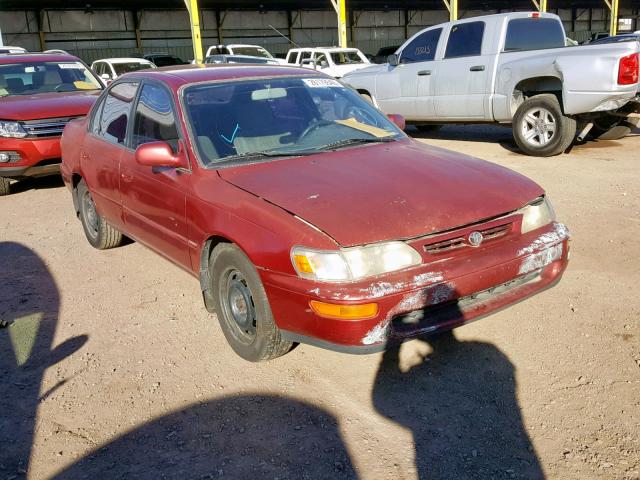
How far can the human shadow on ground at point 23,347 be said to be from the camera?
9.61 ft

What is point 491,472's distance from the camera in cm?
254

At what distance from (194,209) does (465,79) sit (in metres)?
7.03

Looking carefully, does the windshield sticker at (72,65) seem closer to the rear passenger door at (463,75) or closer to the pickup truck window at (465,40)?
the rear passenger door at (463,75)

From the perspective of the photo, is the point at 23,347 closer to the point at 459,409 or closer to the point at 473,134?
the point at 459,409

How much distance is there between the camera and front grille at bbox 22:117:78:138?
298 inches

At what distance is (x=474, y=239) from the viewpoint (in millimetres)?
3133

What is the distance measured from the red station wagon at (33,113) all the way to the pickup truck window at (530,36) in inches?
238

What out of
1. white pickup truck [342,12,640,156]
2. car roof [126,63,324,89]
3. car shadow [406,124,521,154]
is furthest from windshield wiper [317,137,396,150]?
car shadow [406,124,521,154]

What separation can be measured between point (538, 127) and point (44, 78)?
7.00 meters

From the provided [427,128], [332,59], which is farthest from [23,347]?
[332,59]

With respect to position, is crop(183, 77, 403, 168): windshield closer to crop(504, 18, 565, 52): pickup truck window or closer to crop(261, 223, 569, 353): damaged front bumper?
crop(261, 223, 569, 353): damaged front bumper

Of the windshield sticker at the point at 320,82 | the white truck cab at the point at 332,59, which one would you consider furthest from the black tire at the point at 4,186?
the white truck cab at the point at 332,59

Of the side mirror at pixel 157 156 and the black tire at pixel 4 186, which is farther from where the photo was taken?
the black tire at pixel 4 186

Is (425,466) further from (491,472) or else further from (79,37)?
(79,37)
